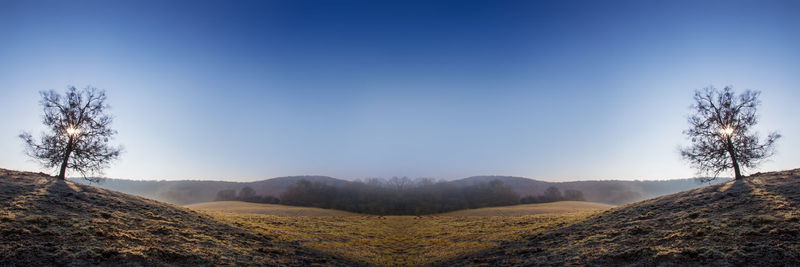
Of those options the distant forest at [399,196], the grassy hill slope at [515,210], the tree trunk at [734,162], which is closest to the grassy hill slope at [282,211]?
the distant forest at [399,196]

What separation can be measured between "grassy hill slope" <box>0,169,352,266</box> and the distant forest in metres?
16.0

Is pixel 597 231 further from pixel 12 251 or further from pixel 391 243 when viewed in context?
pixel 12 251

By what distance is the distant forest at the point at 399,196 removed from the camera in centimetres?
3547

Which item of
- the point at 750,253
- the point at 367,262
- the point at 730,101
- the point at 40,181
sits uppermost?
the point at 730,101

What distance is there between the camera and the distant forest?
35.5 m

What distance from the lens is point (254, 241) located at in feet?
65.6

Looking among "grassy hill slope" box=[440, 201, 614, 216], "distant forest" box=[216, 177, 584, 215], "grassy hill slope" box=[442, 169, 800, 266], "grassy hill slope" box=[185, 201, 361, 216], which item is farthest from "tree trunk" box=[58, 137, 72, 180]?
"grassy hill slope" box=[440, 201, 614, 216]

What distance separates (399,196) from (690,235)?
2402 cm

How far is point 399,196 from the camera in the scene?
3478cm

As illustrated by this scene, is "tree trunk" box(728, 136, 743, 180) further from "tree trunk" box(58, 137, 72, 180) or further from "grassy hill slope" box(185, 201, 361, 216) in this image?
"tree trunk" box(58, 137, 72, 180)

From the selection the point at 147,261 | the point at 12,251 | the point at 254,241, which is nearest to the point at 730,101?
the point at 254,241

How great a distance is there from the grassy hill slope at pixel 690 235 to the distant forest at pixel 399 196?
52.8 feet

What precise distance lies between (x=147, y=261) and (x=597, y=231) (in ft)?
72.0

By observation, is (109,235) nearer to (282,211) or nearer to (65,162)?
(65,162)
